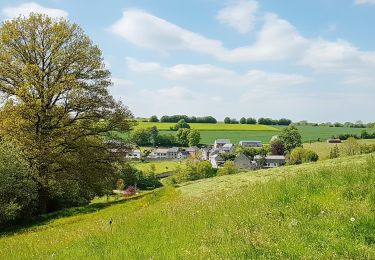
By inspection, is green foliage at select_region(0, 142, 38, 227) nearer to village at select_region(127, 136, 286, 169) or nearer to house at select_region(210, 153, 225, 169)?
village at select_region(127, 136, 286, 169)

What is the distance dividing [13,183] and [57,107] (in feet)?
27.0

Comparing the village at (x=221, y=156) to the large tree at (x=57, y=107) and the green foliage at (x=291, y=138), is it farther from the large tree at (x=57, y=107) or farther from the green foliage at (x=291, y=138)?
the large tree at (x=57, y=107)

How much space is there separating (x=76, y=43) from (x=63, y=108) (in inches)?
242

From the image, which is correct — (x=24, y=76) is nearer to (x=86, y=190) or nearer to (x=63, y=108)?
(x=63, y=108)

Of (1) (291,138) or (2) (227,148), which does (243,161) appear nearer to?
(1) (291,138)

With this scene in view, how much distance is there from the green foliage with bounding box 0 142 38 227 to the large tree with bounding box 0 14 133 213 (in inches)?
69.0

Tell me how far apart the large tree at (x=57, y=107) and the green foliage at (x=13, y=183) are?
175cm

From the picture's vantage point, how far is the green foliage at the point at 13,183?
29.5 m

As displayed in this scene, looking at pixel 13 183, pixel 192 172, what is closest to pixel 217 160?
pixel 192 172

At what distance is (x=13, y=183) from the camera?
3102cm

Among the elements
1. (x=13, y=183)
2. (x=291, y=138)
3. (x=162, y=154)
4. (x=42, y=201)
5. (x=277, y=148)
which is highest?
(x=13, y=183)

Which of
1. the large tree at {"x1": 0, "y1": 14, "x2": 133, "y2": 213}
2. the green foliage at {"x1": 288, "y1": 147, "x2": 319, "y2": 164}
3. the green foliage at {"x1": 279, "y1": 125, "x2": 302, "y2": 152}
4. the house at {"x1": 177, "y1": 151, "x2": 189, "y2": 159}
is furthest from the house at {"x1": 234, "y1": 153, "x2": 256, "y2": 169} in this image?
the large tree at {"x1": 0, "y1": 14, "x2": 133, "y2": 213}

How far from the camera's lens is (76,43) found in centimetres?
3634

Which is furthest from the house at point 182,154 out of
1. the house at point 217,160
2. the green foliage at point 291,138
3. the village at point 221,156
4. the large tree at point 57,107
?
the large tree at point 57,107
